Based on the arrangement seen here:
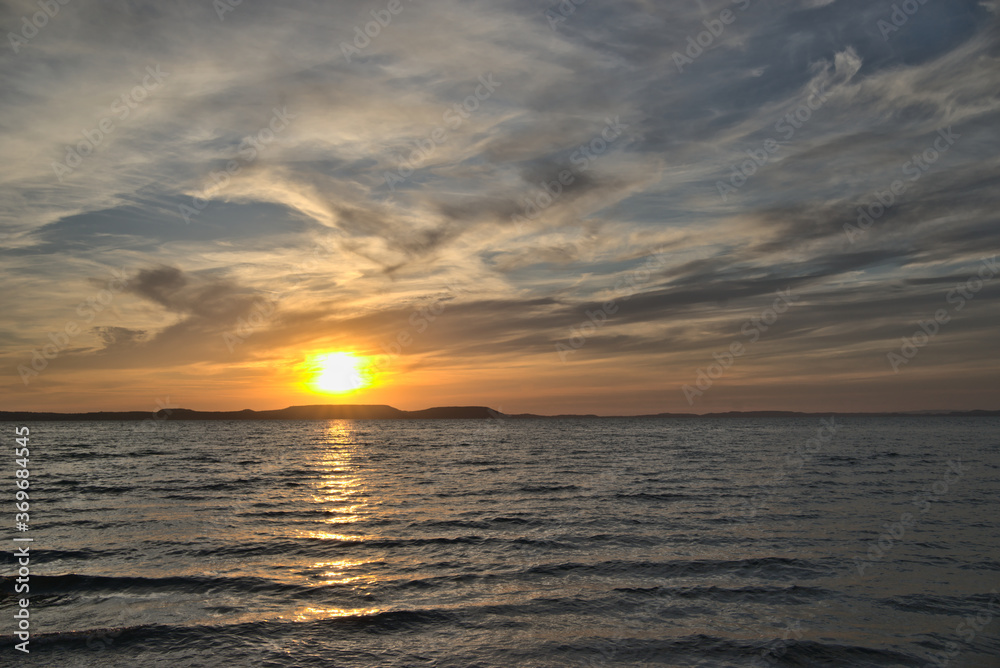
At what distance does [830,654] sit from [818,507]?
2215 cm

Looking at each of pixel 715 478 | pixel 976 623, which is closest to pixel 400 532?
pixel 976 623

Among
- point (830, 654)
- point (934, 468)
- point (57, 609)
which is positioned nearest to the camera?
point (830, 654)

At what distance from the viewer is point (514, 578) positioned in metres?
18.8

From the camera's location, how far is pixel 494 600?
16562 millimetres

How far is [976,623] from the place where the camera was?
50.3ft

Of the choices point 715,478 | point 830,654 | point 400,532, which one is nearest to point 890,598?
point 830,654

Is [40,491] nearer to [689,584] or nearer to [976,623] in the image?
[689,584]

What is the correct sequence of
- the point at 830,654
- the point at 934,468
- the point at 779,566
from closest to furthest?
the point at 830,654 → the point at 779,566 → the point at 934,468

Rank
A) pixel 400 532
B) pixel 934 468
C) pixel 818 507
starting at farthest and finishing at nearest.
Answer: pixel 934 468 < pixel 818 507 < pixel 400 532

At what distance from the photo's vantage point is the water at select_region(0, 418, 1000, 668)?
13.4 metres

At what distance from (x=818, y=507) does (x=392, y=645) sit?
2878 cm

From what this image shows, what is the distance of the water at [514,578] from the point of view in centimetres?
1344

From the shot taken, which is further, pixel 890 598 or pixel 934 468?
pixel 934 468

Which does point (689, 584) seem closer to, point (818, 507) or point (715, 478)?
point (818, 507)
